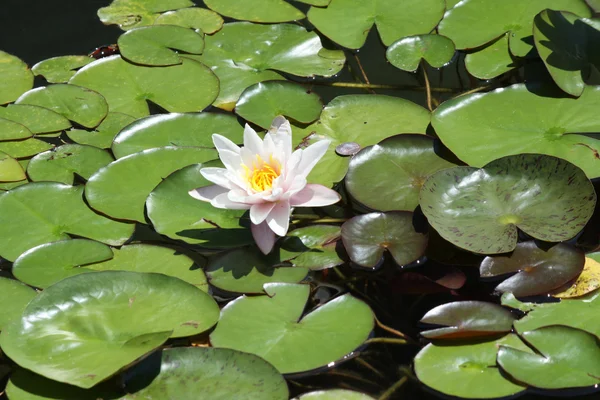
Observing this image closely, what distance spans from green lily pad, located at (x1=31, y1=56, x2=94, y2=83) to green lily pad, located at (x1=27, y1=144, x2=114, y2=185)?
0.60 m

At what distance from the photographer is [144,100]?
2898 millimetres

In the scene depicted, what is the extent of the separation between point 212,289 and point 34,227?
714 mm

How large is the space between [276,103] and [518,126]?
975 mm

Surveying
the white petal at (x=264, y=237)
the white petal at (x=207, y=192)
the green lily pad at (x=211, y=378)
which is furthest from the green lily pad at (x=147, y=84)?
the green lily pad at (x=211, y=378)

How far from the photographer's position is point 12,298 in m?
2.07

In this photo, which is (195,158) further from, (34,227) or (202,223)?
(34,227)

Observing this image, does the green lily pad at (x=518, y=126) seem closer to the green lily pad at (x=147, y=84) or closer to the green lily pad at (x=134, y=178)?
the green lily pad at (x=134, y=178)

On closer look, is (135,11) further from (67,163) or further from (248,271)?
(248,271)

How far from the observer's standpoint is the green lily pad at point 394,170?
7.50 feet

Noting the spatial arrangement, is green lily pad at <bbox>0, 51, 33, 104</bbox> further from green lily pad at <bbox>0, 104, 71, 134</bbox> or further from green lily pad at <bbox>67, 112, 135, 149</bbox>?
green lily pad at <bbox>67, 112, 135, 149</bbox>

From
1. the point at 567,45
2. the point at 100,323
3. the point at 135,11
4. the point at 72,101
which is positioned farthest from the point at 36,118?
the point at 567,45

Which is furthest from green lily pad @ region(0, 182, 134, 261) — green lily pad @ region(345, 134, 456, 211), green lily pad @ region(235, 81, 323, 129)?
green lily pad @ region(345, 134, 456, 211)

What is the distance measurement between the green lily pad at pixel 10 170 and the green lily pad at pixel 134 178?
0.37 m

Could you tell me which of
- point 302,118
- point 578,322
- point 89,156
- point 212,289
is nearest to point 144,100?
point 89,156
